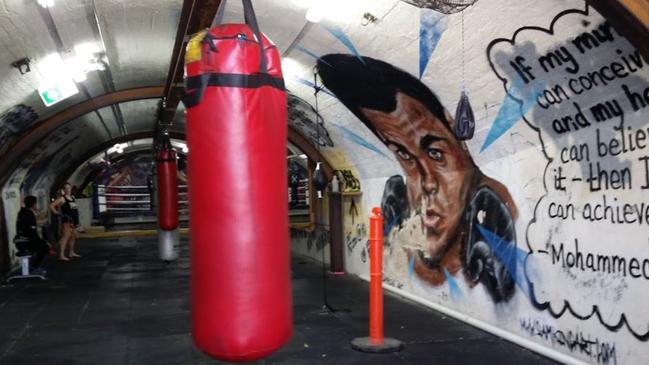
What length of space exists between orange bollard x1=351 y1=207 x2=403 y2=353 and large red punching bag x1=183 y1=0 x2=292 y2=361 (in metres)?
2.61

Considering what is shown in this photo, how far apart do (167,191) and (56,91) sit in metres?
2.57

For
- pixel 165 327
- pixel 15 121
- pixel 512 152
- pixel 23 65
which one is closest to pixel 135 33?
pixel 23 65

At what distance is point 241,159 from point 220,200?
21 centimetres

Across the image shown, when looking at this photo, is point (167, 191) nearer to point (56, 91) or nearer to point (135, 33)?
point (56, 91)

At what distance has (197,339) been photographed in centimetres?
274

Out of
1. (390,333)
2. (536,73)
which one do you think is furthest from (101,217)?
(536,73)

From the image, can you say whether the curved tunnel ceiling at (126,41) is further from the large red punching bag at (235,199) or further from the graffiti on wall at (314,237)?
the graffiti on wall at (314,237)

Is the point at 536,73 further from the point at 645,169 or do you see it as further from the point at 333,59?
the point at 333,59

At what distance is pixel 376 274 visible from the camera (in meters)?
5.31

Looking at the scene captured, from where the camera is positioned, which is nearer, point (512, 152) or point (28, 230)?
point (512, 152)

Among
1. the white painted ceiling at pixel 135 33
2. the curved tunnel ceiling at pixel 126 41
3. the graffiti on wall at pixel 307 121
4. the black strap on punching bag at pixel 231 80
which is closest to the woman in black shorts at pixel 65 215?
the curved tunnel ceiling at pixel 126 41

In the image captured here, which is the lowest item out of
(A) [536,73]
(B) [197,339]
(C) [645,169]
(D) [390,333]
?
(D) [390,333]

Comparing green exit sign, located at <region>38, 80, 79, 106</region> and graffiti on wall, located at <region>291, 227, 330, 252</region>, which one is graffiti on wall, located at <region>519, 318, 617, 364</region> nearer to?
graffiti on wall, located at <region>291, 227, 330, 252</region>

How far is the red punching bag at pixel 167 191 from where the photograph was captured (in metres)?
9.93
